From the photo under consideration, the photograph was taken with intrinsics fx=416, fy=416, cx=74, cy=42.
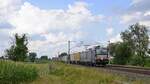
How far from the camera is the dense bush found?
32.6 metres

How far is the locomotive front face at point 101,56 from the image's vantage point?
227 ft

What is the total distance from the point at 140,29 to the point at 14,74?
268 feet

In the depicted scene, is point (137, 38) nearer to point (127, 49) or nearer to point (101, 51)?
point (127, 49)

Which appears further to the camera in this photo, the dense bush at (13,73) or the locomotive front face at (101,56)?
the locomotive front face at (101,56)

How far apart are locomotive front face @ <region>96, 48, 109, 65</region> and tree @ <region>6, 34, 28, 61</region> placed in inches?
522

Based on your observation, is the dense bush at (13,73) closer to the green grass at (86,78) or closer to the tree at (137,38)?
the green grass at (86,78)

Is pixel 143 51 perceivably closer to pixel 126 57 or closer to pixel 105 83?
pixel 126 57

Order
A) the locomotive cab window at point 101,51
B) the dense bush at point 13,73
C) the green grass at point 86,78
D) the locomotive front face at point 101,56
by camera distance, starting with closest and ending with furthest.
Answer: the green grass at point 86,78, the dense bush at point 13,73, the locomotive front face at point 101,56, the locomotive cab window at point 101,51

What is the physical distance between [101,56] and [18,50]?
15241 mm

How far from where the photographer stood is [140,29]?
11244 cm

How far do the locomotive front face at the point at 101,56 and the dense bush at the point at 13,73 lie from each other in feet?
103

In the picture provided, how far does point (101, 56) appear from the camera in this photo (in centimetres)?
6931

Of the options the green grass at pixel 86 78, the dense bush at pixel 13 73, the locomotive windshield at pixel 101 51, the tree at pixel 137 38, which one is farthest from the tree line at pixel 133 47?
the dense bush at pixel 13 73

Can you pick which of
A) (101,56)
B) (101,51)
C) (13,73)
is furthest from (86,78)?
(101,51)
